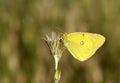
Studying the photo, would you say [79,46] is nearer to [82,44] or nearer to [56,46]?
[82,44]

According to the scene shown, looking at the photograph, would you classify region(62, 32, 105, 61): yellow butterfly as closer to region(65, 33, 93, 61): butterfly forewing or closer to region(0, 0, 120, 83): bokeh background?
region(65, 33, 93, 61): butterfly forewing

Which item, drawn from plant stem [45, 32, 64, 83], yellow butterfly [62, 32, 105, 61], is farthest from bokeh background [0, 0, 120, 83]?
plant stem [45, 32, 64, 83]

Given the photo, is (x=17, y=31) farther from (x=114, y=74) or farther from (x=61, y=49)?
(x=61, y=49)

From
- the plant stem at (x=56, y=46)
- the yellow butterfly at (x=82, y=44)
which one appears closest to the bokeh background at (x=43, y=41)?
the yellow butterfly at (x=82, y=44)

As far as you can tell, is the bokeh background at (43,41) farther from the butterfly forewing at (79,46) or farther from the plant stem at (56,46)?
the plant stem at (56,46)

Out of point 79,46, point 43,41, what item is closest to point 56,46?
point 79,46

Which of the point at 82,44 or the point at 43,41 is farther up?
the point at 82,44
